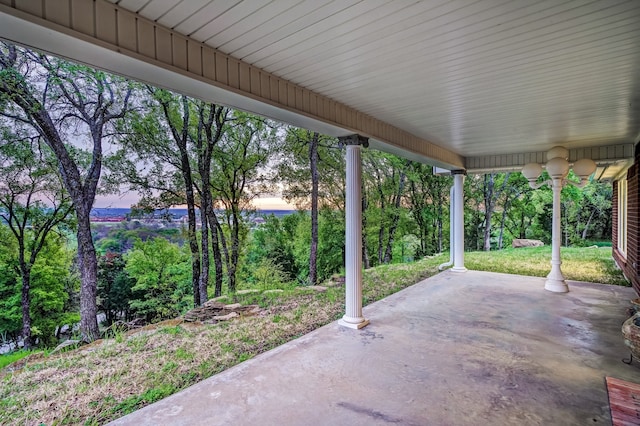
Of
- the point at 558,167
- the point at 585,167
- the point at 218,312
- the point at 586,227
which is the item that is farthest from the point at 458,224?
the point at 586,227

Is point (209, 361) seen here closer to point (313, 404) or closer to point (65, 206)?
point (313, 404)

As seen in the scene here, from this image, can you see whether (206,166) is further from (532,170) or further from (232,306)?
(532,170)

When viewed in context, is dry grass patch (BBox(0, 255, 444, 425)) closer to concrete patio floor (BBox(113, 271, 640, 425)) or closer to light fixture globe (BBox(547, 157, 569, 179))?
concrete patio floor (BBox(113, 271, 640, 425))

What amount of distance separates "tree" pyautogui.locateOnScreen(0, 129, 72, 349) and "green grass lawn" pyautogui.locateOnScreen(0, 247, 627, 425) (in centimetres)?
124

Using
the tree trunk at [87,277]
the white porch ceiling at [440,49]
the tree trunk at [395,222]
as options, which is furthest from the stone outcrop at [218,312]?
the tree trunk at [395,222]

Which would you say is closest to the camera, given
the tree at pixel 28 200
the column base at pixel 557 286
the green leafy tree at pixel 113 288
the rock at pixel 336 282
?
the tree at pixel 28 200

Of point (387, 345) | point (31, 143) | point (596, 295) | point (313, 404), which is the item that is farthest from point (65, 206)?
point (596, 295)

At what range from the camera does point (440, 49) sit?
2.37m

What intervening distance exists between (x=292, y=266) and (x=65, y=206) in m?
5.51

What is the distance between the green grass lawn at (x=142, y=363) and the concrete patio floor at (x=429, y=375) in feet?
1.29

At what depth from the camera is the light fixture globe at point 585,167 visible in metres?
5.74

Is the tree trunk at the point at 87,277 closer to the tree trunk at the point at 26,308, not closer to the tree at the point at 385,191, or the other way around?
the tree trunk at the point at 26,308

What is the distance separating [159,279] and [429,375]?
17.4 feet

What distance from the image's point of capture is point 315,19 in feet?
6.45
